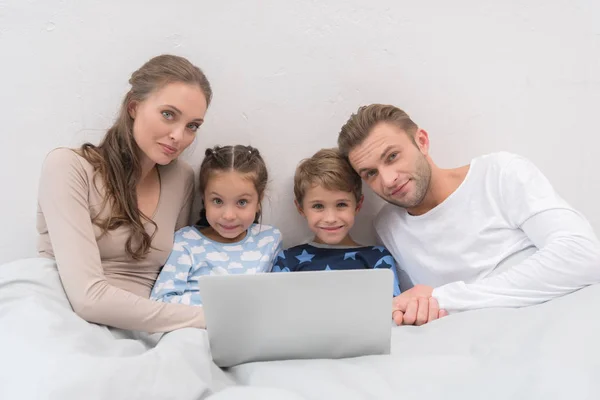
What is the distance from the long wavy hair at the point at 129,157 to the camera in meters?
1.33

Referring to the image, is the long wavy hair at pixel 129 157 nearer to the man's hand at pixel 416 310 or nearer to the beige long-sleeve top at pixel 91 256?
the beige long-sleeve top at pixel 91 256

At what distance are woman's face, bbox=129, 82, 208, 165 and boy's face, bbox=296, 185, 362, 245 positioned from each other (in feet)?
1.30

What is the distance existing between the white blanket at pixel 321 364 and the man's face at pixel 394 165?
0.42 meters

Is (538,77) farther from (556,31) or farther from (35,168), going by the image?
(35,168)

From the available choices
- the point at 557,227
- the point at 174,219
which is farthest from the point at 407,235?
the point at 174,219

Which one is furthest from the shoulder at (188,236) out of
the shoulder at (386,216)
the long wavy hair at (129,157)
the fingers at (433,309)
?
the fingers at (433,309)

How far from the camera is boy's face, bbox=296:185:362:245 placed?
1.51 m

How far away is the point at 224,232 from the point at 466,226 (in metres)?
0.65

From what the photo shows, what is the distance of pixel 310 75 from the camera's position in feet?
5.31

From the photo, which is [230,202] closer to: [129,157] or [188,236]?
[188,236]

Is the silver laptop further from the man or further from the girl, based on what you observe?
the girl

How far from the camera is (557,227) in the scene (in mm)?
1281

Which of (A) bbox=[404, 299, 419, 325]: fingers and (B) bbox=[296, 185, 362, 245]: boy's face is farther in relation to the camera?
(B) bbox=[296, 185, 362, 245]: boy's face

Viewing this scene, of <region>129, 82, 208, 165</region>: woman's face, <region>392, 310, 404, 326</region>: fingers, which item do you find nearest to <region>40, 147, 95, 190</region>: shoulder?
<region>129, 82, 208, 165</region>: woman's face
